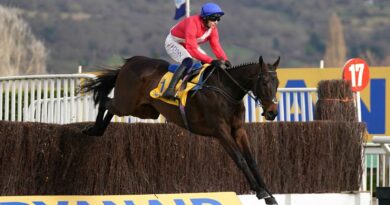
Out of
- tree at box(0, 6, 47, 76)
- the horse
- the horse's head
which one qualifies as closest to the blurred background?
tree at box(0, 6, 47, 76)

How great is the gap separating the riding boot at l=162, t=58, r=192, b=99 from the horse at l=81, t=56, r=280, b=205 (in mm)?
173

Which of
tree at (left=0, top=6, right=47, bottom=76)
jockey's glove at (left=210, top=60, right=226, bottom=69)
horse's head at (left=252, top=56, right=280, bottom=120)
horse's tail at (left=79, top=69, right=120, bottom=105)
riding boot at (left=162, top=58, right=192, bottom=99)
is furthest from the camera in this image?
tree at (left=0, top=6, right=47, bottom=76)

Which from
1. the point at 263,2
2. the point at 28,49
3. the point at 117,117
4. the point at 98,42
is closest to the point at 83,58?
the point at 98,42

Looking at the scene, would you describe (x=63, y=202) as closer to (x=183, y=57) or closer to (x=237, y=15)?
(x=183, y=57)

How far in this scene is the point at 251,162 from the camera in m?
11.1

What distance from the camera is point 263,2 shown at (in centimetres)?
10269

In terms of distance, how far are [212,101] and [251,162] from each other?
73 centimetres

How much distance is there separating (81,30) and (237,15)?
24.5m

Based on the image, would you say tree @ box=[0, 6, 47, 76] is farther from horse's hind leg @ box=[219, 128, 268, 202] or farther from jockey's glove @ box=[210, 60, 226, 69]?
horse's hind leg @ box=[219, 128, 268, 202]

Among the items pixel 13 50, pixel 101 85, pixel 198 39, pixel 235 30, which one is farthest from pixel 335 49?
pixel 198 39

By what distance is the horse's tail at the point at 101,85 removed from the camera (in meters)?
Answer: 12.3

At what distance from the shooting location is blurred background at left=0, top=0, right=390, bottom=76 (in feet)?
226

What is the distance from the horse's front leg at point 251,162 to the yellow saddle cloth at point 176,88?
2.06ft

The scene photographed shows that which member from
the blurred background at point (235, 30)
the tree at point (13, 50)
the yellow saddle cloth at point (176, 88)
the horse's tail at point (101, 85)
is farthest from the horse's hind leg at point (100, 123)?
the blurred background at point (235, 30)
